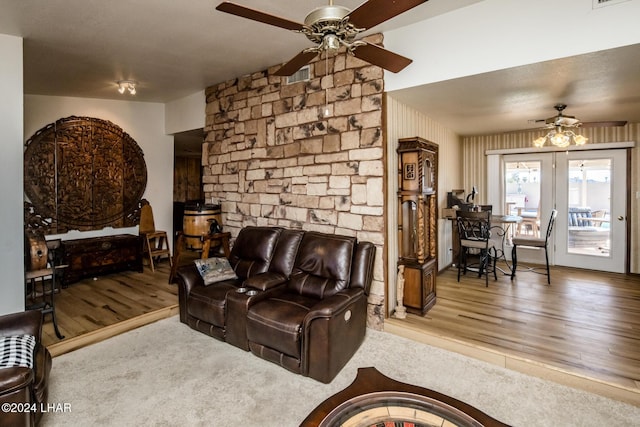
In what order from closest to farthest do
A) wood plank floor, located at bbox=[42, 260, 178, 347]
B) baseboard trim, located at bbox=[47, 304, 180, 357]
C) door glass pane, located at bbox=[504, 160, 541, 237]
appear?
baseboard trim, located at bbox=[47, 304, 180, 357] < wood plank floor, located at bbox=[42, 260, 178, 347] < door glass pane, located at bbox=[504, 160, 541, 237]

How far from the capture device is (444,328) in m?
3.04

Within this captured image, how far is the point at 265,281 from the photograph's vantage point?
2.99 metres

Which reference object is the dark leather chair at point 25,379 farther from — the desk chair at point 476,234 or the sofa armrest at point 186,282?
the desk chair at point 476,234

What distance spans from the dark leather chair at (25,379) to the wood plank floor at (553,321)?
108 inches

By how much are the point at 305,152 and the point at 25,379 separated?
2904 millimetres

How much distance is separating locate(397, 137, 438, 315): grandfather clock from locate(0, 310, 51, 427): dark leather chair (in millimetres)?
2936

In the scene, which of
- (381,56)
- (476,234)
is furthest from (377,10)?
(476,234)

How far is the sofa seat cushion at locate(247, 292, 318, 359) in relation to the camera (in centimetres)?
239

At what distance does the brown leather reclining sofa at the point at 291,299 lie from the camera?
236 centimetres

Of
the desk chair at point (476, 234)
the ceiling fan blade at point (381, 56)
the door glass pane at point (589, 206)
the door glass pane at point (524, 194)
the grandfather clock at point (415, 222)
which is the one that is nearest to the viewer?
the ceiling fan blade at point (381, 56)

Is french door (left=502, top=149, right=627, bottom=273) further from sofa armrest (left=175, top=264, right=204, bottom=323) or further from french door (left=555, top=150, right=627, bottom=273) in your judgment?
sofa armrest (left=175, top=264, right=204, bottom=323)

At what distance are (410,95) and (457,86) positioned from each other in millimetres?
455

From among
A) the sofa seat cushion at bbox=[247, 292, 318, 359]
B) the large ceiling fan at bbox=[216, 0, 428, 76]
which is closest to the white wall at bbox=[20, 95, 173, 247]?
the sofa seat cushion at bbox=[247, 292, 318, 359]

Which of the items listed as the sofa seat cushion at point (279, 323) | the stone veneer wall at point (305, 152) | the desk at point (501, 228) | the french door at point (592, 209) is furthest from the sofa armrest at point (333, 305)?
the french door at point (592, 209)
